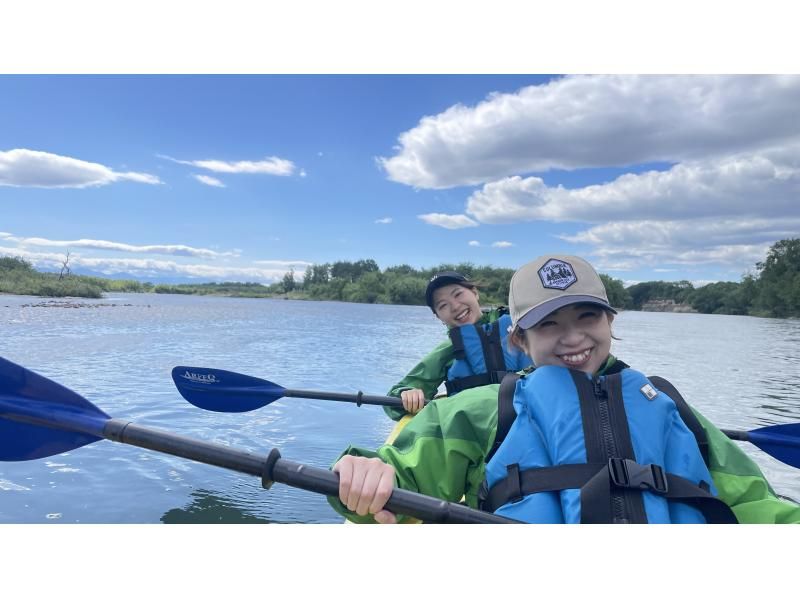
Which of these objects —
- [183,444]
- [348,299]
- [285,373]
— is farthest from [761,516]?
[348,299]

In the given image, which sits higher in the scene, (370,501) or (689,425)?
(689,425)

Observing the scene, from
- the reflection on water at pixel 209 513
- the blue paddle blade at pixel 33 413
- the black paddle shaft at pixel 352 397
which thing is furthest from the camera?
the black paddle shaft at pixel 352 397

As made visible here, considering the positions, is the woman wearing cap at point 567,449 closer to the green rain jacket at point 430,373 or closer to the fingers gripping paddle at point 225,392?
the green rain jacket at point 430,373

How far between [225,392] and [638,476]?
3.24m

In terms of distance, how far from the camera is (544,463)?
120cm

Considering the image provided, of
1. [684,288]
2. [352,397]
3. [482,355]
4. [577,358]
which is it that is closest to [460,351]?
[482,355]

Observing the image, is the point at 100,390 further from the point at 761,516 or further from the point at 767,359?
the point at 767,359

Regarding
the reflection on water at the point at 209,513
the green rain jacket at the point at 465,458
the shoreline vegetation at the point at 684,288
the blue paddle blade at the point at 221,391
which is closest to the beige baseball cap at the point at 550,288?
the green rain jacket at the point at 465,458

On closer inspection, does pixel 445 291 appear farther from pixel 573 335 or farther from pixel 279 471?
pixel 279 471

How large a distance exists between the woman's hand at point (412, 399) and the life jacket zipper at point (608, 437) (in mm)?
2198

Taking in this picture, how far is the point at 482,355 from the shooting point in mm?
3361

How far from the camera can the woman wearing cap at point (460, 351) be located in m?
3.35

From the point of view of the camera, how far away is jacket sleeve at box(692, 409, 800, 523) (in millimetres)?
1197
